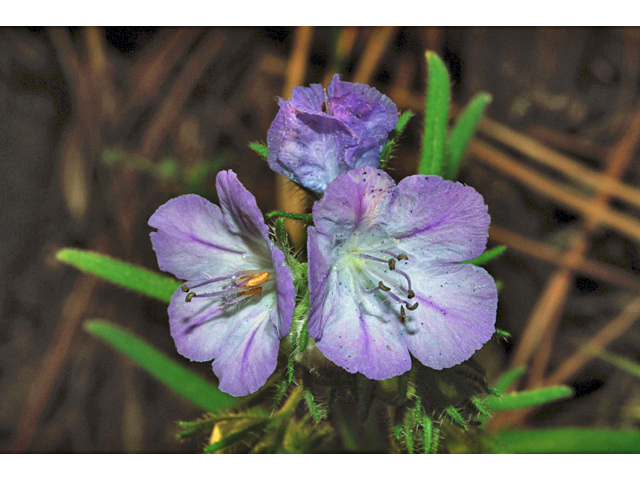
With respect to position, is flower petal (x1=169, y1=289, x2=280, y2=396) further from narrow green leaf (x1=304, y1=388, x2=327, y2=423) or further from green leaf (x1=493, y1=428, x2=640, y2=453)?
green leaf (x1=493, y1=428, x2=640, y2=453)

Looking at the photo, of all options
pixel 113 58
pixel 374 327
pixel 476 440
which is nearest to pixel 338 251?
pixel 374 327

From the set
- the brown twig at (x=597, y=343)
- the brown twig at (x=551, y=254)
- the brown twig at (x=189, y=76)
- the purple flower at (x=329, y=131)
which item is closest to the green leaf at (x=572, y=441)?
the brown twig at (x=597, y=343)

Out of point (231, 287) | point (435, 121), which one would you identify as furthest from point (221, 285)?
point (435, 121)

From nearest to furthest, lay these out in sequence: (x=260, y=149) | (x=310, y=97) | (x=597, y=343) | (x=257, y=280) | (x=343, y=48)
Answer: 1. (x=257, y=280)
2. (x=310, y=97)
3. (x=260, y=149)
4. (x=597, y=343)
5. (x=343, y=48)

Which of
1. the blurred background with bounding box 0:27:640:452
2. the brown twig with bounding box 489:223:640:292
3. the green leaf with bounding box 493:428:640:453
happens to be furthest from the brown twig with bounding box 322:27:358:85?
the green leaf with bounding box 493:428:640:453

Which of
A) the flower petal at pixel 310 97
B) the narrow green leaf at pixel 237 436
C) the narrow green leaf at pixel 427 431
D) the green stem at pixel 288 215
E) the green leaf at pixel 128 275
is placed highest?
the flower petal at pixel 310 97

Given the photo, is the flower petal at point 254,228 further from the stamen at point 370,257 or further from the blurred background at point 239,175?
the blurred background at point 239,175

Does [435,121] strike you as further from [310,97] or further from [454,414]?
[454,414]

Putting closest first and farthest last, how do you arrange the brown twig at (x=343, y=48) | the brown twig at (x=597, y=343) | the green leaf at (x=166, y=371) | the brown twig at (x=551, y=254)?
the green leaf at (x=166, y=371) < the brown twig at (x=597, y=343) < the brown twig at (x=551, y=254) < the brown twig at (x=343, y=48)
